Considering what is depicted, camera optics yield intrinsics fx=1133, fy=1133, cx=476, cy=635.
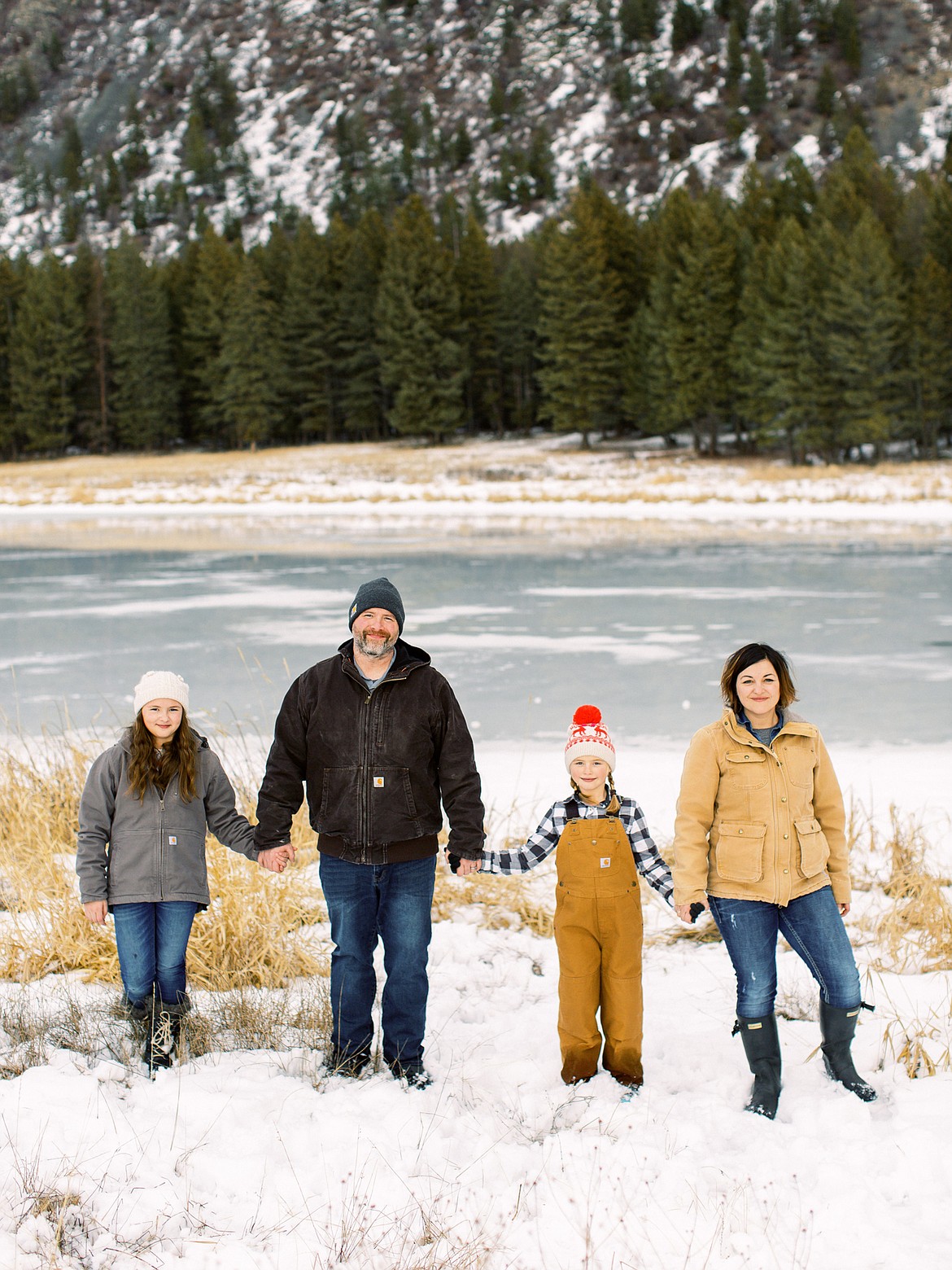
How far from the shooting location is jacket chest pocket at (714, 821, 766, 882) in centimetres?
330

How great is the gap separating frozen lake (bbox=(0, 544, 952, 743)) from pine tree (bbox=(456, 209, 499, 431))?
4178 centimetres

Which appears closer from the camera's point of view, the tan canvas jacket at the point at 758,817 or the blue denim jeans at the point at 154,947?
the tan canvas jacket at the point at 758,817

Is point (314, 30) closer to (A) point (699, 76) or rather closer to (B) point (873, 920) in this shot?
(A) point (699, 76)

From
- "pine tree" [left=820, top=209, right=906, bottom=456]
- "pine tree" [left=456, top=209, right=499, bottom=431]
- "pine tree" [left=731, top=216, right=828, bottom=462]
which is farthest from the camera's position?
"pine tree" [left=456, top=209, right=499, bottom=431]

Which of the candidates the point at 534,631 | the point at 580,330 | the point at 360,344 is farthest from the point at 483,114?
the point at 534,631

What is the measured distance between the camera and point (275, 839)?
3.62 meters

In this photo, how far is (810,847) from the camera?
3320 millimetres

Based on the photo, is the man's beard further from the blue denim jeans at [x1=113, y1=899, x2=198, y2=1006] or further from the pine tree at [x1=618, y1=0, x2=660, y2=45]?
the pine tree at [x1=618, y1=0, x2=660, y2=45]

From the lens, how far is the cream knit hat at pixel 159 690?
3.58 meters

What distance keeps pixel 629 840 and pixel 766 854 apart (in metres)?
0.42

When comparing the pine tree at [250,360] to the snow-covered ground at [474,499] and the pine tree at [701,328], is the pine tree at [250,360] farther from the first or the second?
the pine tree at [701,328]

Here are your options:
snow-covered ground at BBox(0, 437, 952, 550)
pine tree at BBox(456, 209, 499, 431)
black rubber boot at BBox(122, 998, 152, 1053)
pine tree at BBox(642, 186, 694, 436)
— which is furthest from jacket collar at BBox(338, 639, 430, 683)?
pine tree at BBox(456, 209, 499, 431)

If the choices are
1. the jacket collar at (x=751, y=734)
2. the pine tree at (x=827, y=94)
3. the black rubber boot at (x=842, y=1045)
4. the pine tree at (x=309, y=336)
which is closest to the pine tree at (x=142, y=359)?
the pine tree at (x=309, y=336)

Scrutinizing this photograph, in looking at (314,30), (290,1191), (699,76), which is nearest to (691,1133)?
(290,1191)
